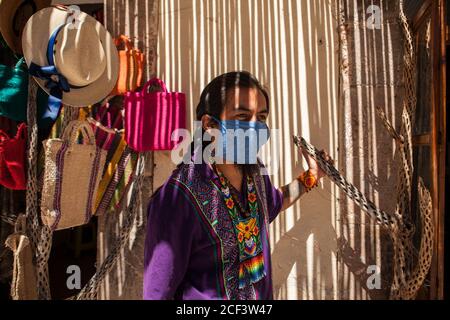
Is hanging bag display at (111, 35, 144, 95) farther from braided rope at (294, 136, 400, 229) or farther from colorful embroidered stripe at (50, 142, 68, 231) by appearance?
braided rope at (294, 136, 400, 229)

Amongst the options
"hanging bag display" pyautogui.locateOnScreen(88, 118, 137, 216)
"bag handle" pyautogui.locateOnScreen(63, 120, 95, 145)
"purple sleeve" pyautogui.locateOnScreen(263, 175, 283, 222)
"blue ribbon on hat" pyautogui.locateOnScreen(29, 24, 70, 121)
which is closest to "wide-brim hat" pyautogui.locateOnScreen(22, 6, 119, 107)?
"blue ribbon on hat" pyautogui.locateOnScreen(29, 24, 70, 121)

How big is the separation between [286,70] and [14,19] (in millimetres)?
1502

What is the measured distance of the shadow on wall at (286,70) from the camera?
2439 mm

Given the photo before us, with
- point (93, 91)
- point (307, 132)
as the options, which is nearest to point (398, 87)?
point (307, 132)

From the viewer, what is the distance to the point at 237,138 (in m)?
1.59

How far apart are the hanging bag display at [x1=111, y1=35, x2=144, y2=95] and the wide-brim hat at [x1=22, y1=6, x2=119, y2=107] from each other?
11 centimetres

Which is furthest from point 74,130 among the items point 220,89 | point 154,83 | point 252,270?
point 252,270

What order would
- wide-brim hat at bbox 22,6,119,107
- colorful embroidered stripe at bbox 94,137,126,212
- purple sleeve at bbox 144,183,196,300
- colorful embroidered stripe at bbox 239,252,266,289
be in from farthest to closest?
colorful embroidered stripe at bbox 94,137,126,212 < wide-brim hat at bbox 22,6,119,107 < colorful embroidered stripe at bbox 239,252,266,289 < purple sleeve at bbox 144,183,196,300

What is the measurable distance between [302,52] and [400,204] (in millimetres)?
1031

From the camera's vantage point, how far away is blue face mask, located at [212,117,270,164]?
1576 mm

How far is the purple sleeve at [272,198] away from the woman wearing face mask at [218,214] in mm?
100

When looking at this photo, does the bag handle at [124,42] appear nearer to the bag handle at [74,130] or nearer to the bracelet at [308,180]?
the bag handle at [74,130]

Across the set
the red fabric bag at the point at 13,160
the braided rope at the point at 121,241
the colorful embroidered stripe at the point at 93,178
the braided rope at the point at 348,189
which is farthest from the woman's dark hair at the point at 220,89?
the red fabric bag at the point at 13,160

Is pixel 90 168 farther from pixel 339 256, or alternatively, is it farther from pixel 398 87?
pixel 398 87
